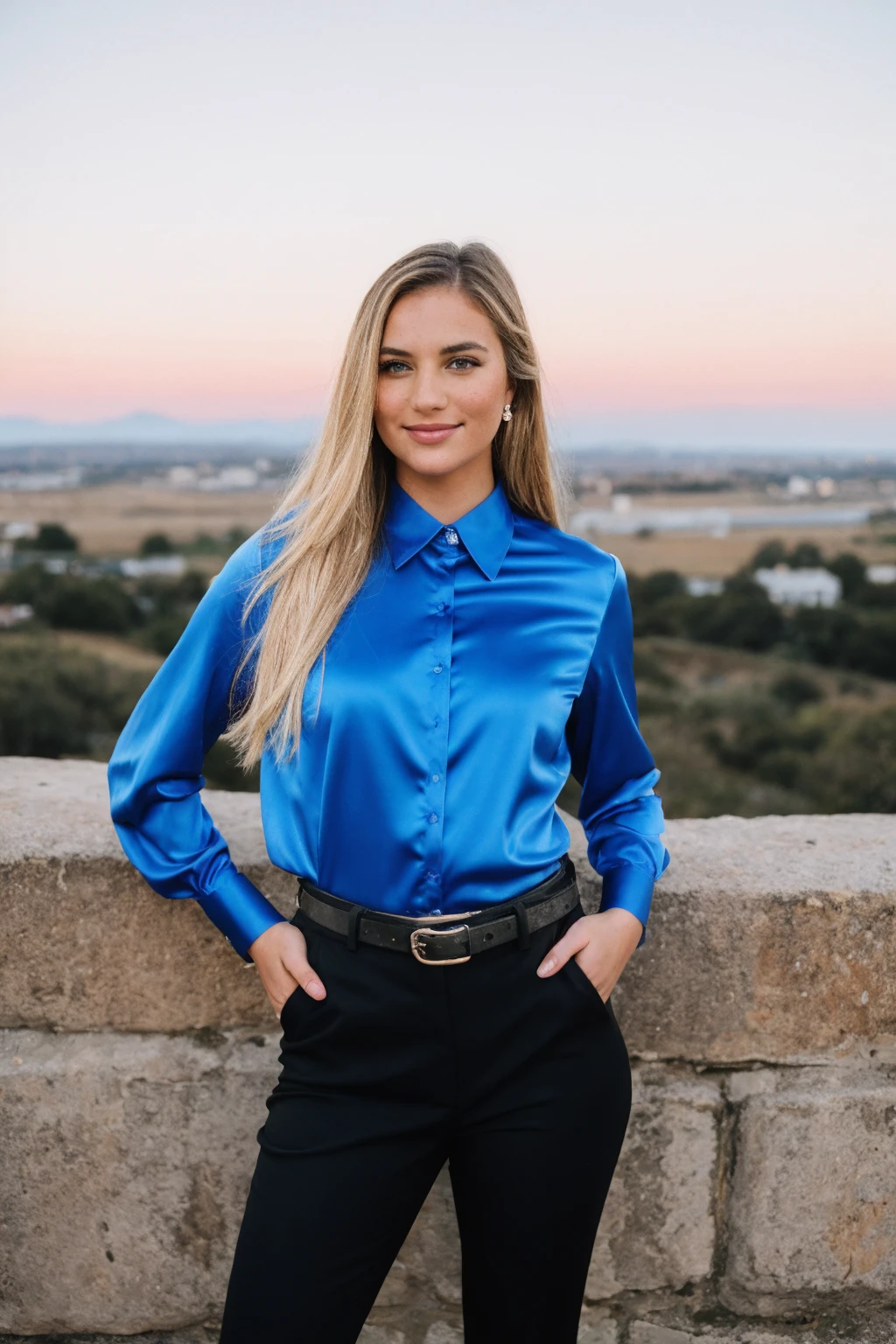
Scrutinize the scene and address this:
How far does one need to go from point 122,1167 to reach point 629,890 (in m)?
1.04

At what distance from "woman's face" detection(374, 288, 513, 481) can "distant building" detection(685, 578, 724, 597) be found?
23948 millimetres

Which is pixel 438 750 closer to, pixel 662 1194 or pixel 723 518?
pixel 662 1194

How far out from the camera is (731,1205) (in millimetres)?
1990

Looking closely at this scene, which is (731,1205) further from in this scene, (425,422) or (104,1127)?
(425,422)

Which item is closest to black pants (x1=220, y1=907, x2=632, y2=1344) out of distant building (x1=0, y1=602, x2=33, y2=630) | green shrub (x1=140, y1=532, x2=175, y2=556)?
green shrub (x1=140, y1=532, x2=175, y2=556)

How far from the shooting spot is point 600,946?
65.4 inches

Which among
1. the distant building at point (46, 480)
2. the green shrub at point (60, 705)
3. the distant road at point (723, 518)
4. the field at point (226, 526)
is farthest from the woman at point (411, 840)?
the green shrub at point (60, 705)

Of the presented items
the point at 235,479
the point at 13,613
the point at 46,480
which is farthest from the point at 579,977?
the point at 13,613

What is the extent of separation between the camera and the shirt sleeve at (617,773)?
5.86 feet

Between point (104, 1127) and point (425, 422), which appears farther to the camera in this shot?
point (104, 1127)

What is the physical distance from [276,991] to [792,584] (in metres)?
24.7

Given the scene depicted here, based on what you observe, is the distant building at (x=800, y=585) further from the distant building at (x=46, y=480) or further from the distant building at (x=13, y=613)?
the distant building at (x=13, y=613)

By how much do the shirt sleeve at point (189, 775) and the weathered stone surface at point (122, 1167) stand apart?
399 mm

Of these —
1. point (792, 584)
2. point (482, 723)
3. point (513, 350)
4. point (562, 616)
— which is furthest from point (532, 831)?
point (792, 584)
